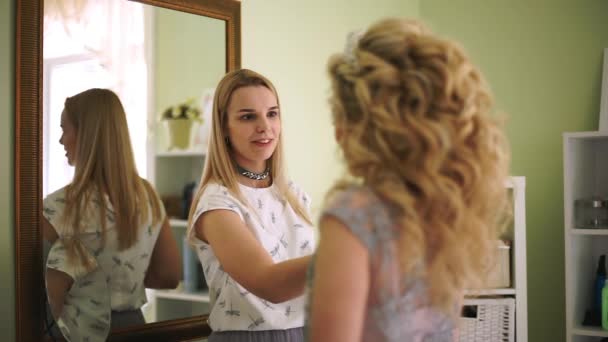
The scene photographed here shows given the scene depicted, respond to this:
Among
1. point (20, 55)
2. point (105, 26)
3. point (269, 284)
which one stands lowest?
point (269, 284)

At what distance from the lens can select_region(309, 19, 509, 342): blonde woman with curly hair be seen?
3.19ft

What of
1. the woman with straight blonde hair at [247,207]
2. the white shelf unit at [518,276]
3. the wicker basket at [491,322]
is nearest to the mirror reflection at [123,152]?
the woman with straight blonde hair at [247,207]

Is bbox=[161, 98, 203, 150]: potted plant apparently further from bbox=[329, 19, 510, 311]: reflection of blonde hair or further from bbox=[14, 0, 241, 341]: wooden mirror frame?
bbox=[329, 19, 510, 311]: reflection of blonde hair

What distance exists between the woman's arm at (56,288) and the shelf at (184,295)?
33 centimetres

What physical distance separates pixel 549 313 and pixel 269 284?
214 cm

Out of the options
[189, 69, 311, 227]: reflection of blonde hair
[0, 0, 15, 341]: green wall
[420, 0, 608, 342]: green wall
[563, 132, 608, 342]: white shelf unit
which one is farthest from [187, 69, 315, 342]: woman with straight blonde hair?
[420, 0, 608, 342]: green wall

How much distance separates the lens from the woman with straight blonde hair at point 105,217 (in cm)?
172

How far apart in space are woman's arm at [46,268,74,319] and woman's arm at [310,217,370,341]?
96 cm

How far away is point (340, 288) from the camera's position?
95 cm

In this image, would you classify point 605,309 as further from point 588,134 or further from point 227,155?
point 227,155

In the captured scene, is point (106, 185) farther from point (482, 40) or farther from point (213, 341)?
point (482, 40)

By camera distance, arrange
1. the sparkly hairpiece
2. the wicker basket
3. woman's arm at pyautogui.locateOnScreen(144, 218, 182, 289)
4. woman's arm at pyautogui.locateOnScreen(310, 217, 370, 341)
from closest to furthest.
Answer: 1. woman's arm at pyautogui.locateOnScreen(310, 217, 370, 341)
2. the sparkly hairpiece
3. woman's arm at pyautogui.locateOnScreen(144, 218, 182, 289)
4. the wicker basket

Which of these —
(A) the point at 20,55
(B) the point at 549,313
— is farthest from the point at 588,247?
(A) the point at 20,55

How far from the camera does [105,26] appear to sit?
1868mm
